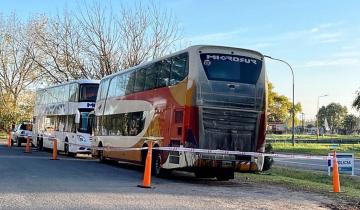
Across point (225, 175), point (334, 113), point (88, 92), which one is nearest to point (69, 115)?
point (88, 92)

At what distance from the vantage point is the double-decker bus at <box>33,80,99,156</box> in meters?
27.6

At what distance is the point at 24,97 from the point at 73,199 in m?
56.5

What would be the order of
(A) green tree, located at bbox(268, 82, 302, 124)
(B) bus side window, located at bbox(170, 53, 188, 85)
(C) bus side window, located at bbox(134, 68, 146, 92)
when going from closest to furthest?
(B) bus side window, located at bbox(170, 53, 188, 85) → (C) bus side window, located at bbox(134, 68, 146, 92) → (A) green tree, located at bbox(268, 82, 302, 124)

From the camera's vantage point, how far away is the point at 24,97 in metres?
63.7

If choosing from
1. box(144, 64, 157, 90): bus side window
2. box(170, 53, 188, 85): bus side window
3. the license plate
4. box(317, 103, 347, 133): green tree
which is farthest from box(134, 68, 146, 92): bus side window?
box(317, 103, 347, 133): green tree

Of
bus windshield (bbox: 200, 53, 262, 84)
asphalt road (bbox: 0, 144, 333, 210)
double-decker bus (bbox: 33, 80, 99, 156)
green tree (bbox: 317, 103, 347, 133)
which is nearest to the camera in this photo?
asphalt road (bbox: 0, 144, 333, 210)

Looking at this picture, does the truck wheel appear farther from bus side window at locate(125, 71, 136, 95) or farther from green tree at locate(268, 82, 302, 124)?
green tree at locate(268, 82, 302, 124)

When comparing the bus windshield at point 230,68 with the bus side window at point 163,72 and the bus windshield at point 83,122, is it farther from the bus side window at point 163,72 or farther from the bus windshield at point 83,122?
the bus windshield at point 83,122

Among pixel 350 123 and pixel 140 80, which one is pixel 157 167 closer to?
pixel 140 80

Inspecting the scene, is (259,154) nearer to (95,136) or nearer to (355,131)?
(95,136)

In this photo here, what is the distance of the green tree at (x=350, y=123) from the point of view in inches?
5605

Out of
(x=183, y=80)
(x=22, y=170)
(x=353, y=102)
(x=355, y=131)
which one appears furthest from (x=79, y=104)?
(x=355, y=131)

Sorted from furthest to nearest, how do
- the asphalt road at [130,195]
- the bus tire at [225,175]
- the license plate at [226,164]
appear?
the bus tire at [225,175], the license plate at [226,164], the asphalt road at [130,195]

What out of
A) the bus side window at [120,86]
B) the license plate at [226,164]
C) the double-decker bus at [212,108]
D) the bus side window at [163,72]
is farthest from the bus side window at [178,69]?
the bus side window at [120,86]
